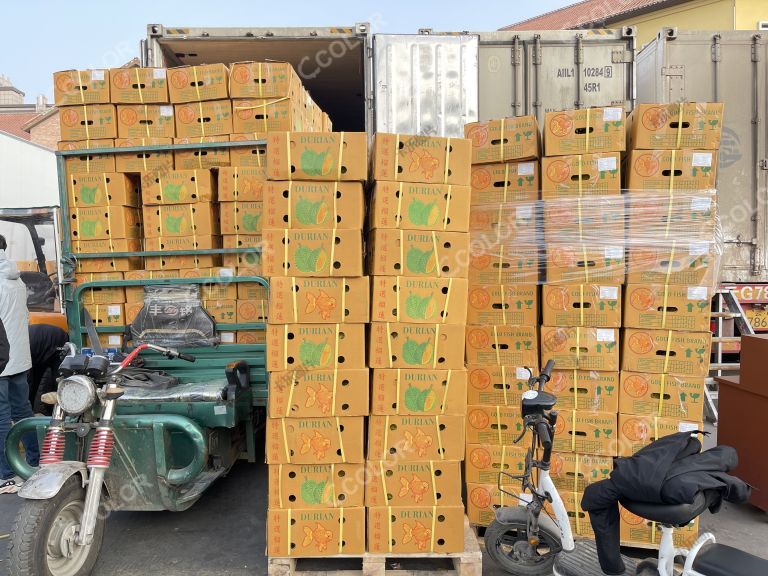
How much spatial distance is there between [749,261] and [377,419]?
536 cm

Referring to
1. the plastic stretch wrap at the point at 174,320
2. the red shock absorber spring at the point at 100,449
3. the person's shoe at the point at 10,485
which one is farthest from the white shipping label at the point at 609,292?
the person's shoe at the point at 10,485

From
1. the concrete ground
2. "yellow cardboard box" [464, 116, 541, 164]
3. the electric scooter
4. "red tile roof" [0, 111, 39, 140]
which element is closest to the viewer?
the electric scooter

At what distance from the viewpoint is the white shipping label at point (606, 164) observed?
11.5 feet

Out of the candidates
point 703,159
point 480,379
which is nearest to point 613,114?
point 703,159

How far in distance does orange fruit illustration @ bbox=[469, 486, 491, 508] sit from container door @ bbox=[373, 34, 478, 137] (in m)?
3.59

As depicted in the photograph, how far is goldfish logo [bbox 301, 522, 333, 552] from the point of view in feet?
10.2

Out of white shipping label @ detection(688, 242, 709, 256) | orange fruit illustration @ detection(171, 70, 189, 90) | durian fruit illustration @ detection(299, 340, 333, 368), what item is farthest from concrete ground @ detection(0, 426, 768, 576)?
orange fruit illustration @ detection(171, 70, 189, 90)

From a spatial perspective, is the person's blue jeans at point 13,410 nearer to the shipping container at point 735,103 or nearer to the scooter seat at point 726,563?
the scooter seat at point 726,563

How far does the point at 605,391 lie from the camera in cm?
356

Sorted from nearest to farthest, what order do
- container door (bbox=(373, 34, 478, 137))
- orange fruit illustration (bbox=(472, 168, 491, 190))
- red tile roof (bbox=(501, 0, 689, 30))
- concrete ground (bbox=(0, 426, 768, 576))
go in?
1. concrete ground (bbox=(0, 426, 768, 576))
2. orange fruit illustration (bbox=(472, 168, 491, 190))
3. container door (bbox=(373, 34, 478, 137))
4. red tile roof (bbox=(501, 0, 689, 30))

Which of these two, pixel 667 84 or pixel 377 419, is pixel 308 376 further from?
pixel 667 84

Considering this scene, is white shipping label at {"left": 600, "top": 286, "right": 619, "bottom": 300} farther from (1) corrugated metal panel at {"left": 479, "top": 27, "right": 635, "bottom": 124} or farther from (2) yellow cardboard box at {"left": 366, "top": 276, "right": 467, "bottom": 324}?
(1) corrugated metal panel at {"left": 479, "top": 27, "right": 635, "bottom": 124}

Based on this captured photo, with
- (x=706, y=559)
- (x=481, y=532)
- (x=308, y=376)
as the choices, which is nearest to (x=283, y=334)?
(x=308, y=376)

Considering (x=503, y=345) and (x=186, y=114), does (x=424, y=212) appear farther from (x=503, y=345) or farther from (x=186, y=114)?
(x=186, y=114)
